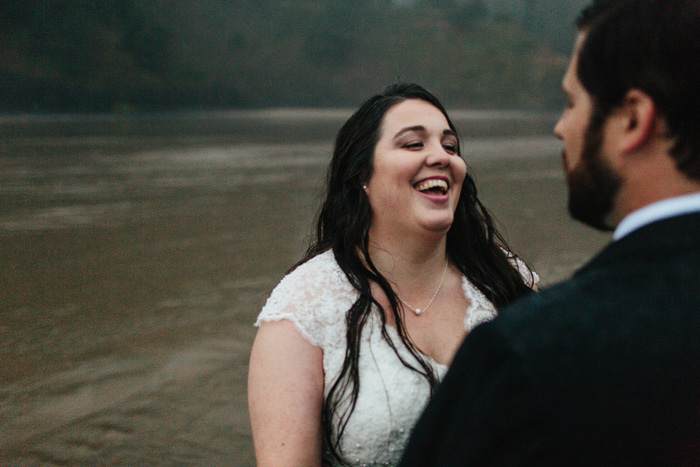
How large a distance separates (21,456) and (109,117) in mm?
44488

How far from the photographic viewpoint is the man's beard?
3.87 feet

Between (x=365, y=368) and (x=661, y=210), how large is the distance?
4.63 feet

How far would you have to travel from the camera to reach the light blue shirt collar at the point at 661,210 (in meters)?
1.08

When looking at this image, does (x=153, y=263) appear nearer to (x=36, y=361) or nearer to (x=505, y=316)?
(x=36, y=361)

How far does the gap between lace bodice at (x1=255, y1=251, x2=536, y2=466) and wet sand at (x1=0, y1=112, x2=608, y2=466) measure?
87.4 inches

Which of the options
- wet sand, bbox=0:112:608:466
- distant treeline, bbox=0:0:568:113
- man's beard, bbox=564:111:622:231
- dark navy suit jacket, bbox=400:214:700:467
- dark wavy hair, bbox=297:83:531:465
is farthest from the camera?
distant treeline, bbox=0:0:568:113

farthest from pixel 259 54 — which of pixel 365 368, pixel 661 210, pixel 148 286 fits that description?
pixel 661 210

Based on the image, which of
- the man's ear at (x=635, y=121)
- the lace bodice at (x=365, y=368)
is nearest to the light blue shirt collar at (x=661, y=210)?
the man's ear at (x=635, y=121)

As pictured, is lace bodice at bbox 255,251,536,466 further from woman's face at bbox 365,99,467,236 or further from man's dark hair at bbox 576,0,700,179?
man's dark hair at bbox 576,0,700,179

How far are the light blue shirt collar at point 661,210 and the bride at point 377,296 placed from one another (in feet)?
4.33

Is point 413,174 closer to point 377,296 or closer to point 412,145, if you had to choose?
point 412,145

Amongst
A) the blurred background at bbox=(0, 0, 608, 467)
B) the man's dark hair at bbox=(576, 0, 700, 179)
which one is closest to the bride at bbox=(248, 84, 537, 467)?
the blurred background at bbox=(0, 0, 608, 467)

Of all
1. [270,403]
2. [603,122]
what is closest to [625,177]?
[603,122]

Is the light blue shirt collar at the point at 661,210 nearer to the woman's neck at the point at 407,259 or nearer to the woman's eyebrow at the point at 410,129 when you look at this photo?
the woman's neck at the point at 407,259
